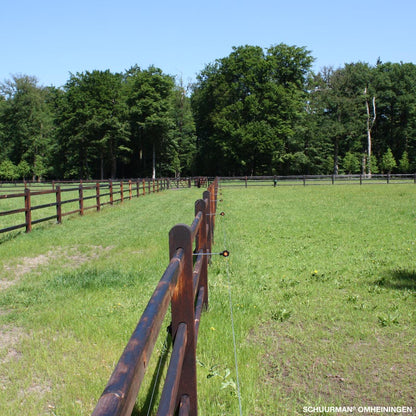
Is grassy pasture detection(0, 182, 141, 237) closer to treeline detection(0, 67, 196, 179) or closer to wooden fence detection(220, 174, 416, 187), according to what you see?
wooden fence detection(220, 174, 416, 187)

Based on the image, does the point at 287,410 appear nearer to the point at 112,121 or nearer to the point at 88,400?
the point at 88,400

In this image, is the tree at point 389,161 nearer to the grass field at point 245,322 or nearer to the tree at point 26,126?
the tree at point 26,126

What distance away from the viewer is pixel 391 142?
72.1 m

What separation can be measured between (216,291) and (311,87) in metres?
66.6

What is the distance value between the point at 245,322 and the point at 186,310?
2.24m

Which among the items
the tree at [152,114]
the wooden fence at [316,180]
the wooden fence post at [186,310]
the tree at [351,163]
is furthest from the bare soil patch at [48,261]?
the tree at [351,163]

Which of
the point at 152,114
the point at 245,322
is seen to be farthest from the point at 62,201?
the point at 152,114

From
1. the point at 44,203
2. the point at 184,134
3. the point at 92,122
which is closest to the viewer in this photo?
the point at 44,203

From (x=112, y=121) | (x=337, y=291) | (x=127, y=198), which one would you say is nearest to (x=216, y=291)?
(x=337, y=291)

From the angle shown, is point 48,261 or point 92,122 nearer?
point 48,261

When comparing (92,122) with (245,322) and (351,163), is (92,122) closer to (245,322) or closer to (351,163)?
(351,163)

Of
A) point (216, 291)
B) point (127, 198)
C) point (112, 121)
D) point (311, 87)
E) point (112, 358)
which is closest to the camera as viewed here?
point (112, 358)

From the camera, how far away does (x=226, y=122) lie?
58062mm

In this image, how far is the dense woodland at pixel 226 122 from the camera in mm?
59062
